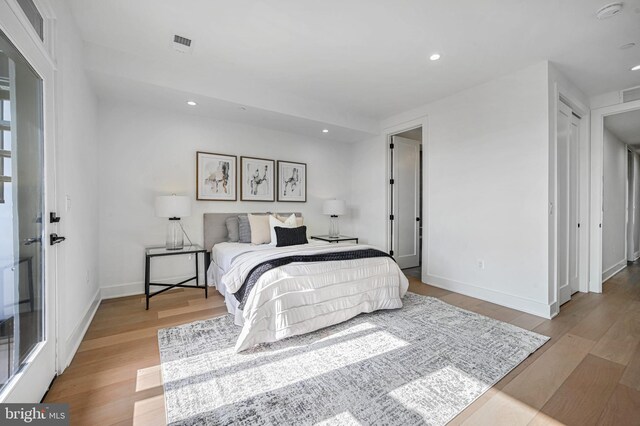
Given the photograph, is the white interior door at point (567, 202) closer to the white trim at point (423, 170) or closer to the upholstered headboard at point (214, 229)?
the white trim at point (423, 170)

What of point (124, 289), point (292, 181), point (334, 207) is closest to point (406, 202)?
point (334, 207)


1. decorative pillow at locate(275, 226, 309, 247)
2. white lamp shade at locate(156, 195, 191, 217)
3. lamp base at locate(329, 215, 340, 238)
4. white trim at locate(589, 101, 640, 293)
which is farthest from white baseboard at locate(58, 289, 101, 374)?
white trim at locate(589, 101, 640, 293)

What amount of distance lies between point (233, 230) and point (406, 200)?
3083 mm

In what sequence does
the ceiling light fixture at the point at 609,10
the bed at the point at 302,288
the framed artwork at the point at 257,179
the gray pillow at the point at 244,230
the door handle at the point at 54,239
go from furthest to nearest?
the framed artwork at the point at 257,179 < the gray pillow at the point at 244,230 < the bed at the point at 302,288 < the ceiling light fixture at the point at 609,10 < the door handle at the point at 54,239

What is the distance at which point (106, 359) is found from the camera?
1.98 metres

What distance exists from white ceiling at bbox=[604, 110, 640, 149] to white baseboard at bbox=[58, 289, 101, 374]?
6326 mm

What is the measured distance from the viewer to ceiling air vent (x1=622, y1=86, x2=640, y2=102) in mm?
3205

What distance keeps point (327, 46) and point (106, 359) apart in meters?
3.17

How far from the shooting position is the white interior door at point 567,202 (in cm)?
309

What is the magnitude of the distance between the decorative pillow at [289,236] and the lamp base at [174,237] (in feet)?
3.98

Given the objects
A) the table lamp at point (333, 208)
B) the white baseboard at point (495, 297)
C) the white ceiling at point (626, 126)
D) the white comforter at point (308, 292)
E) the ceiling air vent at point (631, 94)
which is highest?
the ceiling air vent at point (631, 94)

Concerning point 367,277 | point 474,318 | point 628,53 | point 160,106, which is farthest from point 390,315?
point 160,106

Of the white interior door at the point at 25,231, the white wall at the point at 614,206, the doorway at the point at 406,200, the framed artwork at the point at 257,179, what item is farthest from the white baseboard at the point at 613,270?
the white interior door at the point at 25,231

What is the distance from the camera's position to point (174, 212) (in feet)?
10.5
